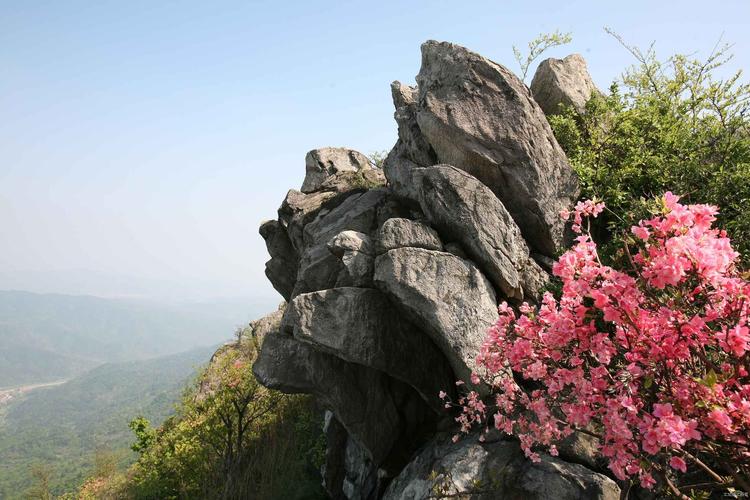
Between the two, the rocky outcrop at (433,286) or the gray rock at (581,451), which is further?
the rocky outcrop at (433,286)

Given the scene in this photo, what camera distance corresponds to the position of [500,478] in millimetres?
10359

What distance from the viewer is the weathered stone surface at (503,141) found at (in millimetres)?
13781

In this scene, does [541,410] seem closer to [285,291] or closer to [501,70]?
[501,70]

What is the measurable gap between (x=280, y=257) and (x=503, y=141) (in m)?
11.7

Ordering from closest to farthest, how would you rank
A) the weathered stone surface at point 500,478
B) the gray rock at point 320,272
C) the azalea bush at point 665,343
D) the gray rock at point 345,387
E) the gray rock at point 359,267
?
the azalea bush at point 665,343 < the weathered stone surface at point 500,478 < the gray rock at point 359,267 < the gray rock at point 345,387 < the gray rock at point 320,272

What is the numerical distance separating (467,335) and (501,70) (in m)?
8.93

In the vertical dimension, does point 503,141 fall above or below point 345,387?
above

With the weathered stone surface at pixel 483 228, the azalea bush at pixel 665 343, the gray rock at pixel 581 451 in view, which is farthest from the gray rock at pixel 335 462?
the azalea bush at pixel 665 343

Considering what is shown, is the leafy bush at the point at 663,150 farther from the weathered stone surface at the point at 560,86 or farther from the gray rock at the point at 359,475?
the gray rock at the point at 359,475

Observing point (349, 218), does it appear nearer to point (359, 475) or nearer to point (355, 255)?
point (355, 255)

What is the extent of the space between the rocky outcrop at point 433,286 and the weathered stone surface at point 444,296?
0.03 metres

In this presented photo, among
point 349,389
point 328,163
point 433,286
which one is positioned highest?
point 328,163

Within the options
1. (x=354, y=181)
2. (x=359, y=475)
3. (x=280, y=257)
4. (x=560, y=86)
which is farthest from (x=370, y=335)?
(x=560, y=86)

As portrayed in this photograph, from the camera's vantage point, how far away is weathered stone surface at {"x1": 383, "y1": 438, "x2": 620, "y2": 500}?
980cm
